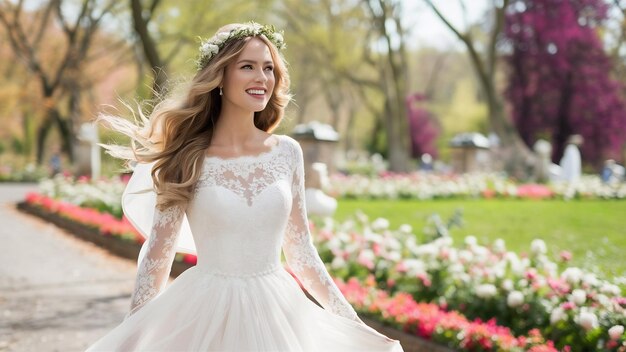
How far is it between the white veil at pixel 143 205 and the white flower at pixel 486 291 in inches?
112

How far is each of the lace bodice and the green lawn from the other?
3.36 metres

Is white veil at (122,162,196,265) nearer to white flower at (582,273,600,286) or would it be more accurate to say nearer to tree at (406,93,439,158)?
white flower at (582,273,600,286)

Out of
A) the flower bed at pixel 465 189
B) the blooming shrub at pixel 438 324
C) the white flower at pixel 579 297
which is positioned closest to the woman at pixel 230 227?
the blooming shrub at pixel 438 324

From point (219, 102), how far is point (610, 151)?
29.2 m

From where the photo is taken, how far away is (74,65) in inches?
977

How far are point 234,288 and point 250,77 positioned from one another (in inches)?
31.5

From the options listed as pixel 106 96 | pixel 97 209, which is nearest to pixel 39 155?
pixel 106 96

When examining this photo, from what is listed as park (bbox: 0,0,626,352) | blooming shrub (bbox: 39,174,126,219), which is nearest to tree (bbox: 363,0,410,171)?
park (bbox: 0,0,626,352)

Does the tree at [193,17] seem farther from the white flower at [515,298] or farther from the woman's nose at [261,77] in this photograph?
the woman's nose at [261,77]

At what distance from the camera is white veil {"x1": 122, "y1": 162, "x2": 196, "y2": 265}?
108 inches

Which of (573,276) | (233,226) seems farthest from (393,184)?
(233,226)

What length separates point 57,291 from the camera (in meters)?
7.41

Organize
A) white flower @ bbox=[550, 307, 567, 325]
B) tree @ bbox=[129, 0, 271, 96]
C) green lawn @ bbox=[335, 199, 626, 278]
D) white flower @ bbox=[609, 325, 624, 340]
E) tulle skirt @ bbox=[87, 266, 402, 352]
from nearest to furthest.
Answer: tulle skirt @ bbox=[87, 266, 402, 352], white flower @ bbox=[609, 325, 624, 340], white flower @ bbox=[550, 307, 567, 325], green lawn @ bbox=[335, 199, 626, 278], tree @ bbox=[129, 0, 271, 96]

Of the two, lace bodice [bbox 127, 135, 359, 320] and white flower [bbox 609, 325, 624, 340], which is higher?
lace bodice [bbox 127, 135, 359, 320]
